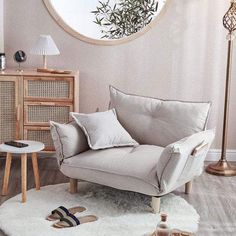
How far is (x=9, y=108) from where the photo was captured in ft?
14.5

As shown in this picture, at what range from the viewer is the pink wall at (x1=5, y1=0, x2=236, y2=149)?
4660 mm

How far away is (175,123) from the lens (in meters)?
3.90

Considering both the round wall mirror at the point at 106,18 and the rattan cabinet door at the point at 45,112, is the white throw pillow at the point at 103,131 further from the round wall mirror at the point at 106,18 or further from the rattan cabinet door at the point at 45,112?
the round wall mirror at the point at 106,18

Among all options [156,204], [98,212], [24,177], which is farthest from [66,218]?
[156,204]

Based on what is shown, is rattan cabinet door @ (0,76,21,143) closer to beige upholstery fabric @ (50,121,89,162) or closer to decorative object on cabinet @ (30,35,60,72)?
decorative object on cabinet @ (30,35,60,72)

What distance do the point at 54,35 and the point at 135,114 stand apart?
1.21 meters

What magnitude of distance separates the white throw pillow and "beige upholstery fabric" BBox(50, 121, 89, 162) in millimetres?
81

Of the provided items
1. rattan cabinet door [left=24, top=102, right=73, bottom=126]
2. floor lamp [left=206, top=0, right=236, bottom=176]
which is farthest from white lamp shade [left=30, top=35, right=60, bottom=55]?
floor lamp [left=206, top=0, right=236, bottom=176]

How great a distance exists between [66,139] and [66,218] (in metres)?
0.64

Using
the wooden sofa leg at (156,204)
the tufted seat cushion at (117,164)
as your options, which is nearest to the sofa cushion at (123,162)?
the tufted seat cushion at (117,164)

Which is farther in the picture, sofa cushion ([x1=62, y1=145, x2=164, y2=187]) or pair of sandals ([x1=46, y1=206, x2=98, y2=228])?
sofa cushion ([x1=62, y1=145, x2=164, y2=187])

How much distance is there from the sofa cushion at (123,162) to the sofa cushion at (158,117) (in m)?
0.16

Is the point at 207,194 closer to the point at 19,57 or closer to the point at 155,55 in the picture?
the point at 155,55

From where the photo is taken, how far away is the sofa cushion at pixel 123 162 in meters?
3.43
